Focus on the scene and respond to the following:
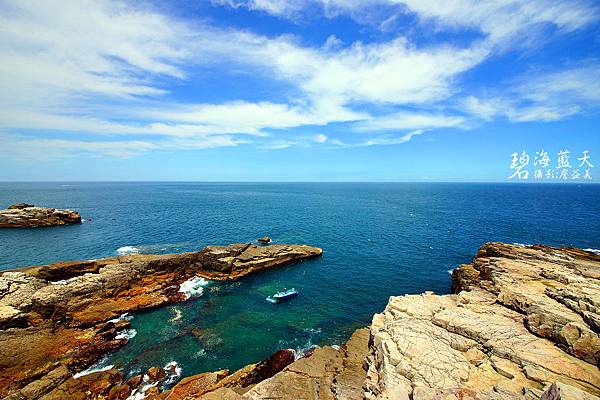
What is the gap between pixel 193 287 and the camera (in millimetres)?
46750

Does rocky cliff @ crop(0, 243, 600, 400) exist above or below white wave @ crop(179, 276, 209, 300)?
above

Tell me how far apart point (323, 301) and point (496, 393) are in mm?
28958

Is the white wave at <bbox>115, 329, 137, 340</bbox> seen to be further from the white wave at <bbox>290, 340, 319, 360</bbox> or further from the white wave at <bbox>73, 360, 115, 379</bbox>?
the white wave at <bbox>290, 340, 319, 360</bbox>

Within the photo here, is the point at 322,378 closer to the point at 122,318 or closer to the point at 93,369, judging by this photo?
the point at 93,369

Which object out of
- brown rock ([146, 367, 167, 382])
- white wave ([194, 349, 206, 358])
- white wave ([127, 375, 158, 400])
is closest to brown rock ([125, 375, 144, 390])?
white wave ([127, 375, 158, 400])

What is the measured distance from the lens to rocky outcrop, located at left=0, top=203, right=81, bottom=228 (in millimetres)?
83438

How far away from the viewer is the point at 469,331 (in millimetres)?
21031

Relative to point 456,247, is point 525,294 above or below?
above

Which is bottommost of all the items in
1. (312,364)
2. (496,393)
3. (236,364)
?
(236,364)

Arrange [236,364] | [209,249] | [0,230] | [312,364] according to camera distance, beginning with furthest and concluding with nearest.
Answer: [0,230] < [209,249] < [236,364] < [312,364]

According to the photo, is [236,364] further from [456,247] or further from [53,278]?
[456,247]

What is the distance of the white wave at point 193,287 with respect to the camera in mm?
44562

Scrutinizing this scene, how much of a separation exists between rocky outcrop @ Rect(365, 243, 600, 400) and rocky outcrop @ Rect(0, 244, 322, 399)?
102ft

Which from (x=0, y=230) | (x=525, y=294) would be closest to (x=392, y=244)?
(x=525, y=294)
